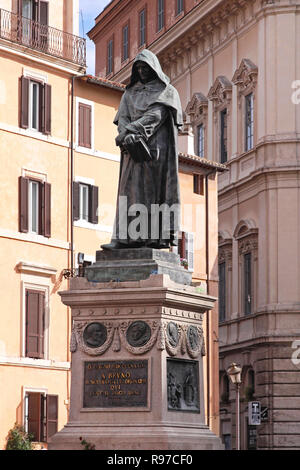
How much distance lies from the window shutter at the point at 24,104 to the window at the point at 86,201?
3022 millimetres

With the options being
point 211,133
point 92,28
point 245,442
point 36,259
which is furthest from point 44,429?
point 92,28

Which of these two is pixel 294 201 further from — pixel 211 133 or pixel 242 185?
pixel 211 133

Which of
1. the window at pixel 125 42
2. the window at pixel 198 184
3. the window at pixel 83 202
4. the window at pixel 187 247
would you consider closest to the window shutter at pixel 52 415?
the window at pixel 83 202

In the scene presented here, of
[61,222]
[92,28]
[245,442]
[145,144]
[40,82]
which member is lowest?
[245,442]

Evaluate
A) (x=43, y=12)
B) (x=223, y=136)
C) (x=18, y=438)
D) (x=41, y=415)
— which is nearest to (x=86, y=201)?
(x=43, y=12)

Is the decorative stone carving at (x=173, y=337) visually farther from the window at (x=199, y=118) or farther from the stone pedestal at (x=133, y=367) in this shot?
the window at (x=199, y=118)

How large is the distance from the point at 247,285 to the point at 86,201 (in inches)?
526

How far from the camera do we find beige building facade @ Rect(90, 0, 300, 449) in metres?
58.9

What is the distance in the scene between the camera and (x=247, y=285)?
62375mm

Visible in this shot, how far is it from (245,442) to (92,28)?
104ft

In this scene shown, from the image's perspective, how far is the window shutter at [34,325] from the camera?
47.1 meters

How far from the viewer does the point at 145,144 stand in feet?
71.1

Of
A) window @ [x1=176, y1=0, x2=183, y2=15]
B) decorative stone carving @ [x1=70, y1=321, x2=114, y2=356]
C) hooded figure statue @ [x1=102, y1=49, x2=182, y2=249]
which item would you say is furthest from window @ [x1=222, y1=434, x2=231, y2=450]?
decorative stone carving @ [x1=70, y1=321, x2=114, y2=356]

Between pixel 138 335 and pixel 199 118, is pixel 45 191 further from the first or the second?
pixel 138 335
